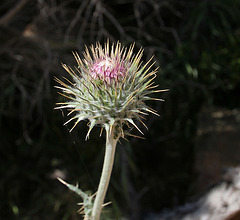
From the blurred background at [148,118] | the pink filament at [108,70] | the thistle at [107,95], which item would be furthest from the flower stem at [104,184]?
the blurred background at [148,118]

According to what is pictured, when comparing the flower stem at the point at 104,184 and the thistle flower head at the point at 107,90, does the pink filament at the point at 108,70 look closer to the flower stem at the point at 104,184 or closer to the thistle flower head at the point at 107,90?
the thistle flower head at the point at 107,90

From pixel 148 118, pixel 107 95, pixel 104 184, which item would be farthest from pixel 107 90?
pixel 148 118

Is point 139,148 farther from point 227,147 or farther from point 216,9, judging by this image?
point 216,9

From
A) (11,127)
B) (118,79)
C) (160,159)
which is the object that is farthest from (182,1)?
(118,79)

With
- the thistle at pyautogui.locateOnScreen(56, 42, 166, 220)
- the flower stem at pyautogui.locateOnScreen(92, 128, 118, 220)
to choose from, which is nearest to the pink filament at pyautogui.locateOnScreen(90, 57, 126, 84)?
the thistle at pyautogui.locateOnScreen(56, 42, 166, 220)

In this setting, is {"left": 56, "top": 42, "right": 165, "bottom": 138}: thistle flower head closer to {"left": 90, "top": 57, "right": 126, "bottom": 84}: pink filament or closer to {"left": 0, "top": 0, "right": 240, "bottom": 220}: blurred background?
{"left": 90, "top": 57, "right": 126, "bottom": 84}: pink filament
